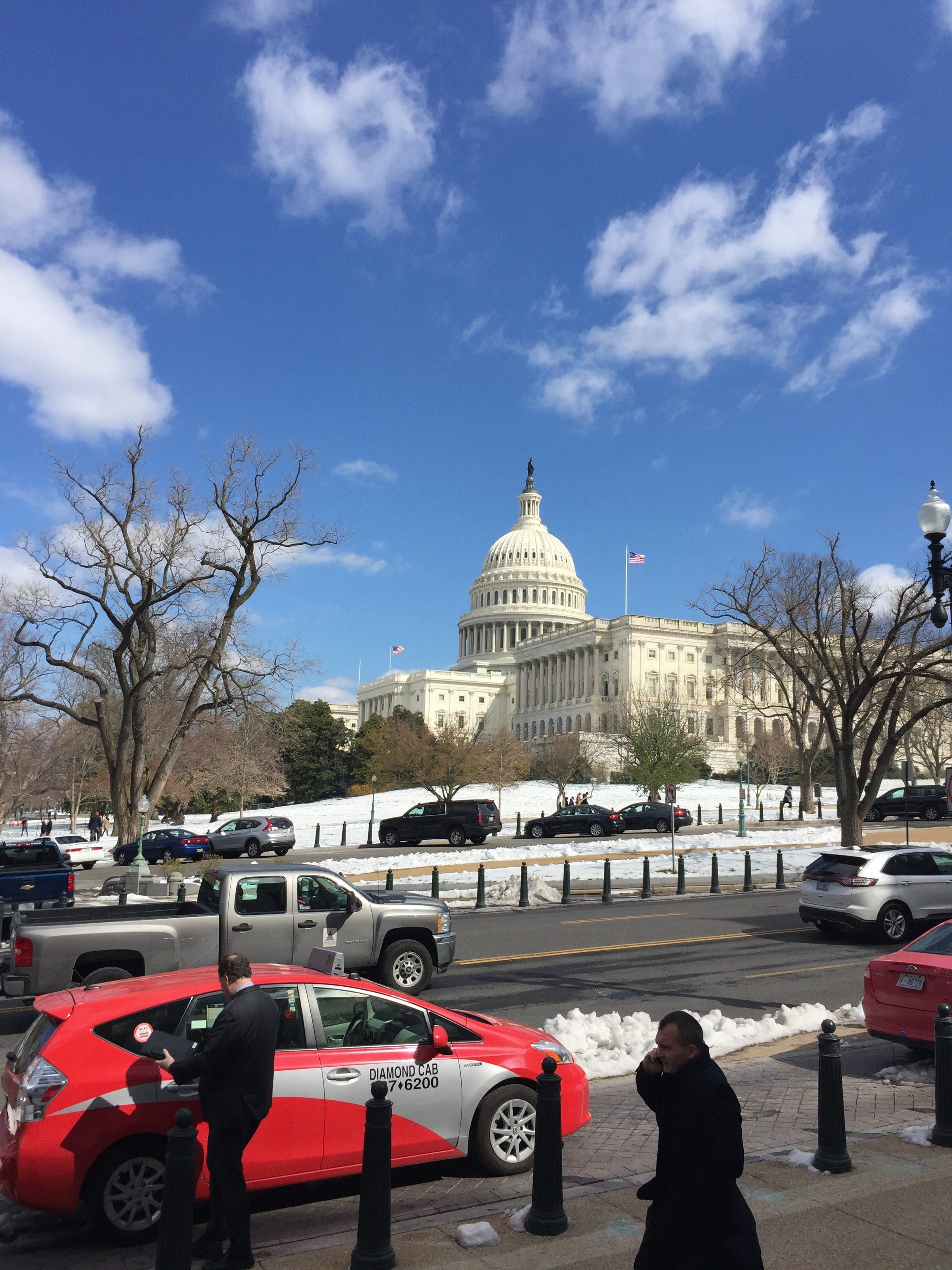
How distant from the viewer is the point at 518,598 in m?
164

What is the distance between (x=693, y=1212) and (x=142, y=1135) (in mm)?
3257

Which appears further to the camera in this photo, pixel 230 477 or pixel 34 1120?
pixel 230 477

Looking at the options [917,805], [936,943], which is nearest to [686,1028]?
[936,943]

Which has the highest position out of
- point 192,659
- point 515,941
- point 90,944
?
point 192,659

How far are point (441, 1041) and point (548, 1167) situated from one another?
3.39 ft

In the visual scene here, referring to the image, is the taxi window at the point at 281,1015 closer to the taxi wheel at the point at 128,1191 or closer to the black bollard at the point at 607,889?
the taxi wheel at the point at 128,1191

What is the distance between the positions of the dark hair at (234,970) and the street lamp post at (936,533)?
12.1 m

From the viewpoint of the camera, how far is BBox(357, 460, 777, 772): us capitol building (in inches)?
4719

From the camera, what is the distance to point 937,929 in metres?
10.3

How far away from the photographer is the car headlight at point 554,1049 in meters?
7.12

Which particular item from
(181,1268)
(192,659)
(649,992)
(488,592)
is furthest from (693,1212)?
(488,592)

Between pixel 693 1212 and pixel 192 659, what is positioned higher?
pixel 192 659

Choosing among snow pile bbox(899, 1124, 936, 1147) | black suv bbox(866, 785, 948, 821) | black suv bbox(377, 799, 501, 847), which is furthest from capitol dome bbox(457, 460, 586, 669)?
snow pile bbox(899, 1124, 936, 1147)

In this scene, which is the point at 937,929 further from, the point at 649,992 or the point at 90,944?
the point at 90,944
